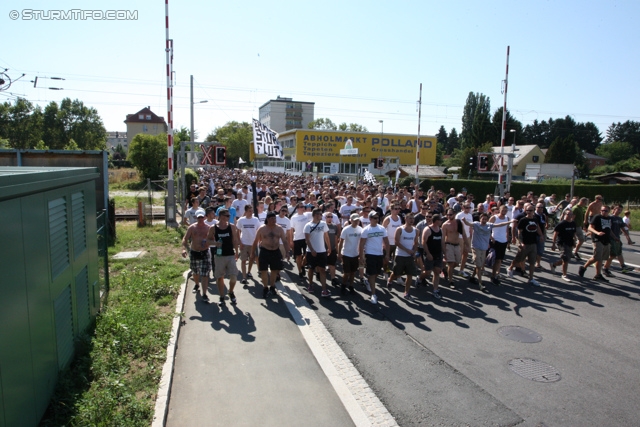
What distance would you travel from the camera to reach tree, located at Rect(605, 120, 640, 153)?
9319 cm

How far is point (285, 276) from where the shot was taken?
967 cm

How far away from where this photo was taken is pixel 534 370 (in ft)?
17.7

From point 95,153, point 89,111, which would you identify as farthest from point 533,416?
point 89,111

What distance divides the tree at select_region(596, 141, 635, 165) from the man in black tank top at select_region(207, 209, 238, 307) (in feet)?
325

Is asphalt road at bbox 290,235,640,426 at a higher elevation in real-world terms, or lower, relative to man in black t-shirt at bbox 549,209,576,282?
lower

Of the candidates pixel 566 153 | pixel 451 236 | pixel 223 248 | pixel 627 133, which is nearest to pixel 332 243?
pixel 451 236

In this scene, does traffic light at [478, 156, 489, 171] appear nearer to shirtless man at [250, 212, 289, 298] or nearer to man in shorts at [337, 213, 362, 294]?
man in shorts at [337, 213, 362, 294]

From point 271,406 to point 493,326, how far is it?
158 inches

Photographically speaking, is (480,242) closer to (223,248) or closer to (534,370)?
(534,370)

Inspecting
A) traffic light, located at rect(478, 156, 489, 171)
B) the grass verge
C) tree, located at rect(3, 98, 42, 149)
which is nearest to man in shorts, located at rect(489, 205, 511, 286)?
the grass verge

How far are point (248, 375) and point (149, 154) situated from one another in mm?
35703

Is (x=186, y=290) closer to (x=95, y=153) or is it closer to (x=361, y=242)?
(x=361, y=242)

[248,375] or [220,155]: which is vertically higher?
[220,155]

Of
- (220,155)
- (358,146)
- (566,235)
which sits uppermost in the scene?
(358,146)
